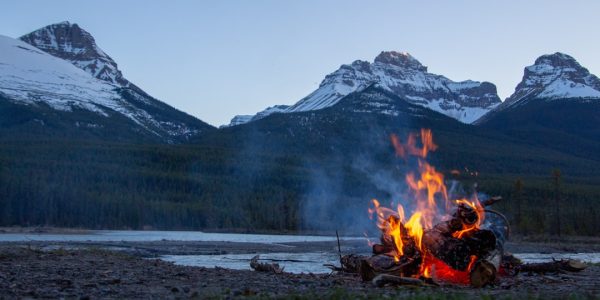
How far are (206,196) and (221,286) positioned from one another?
155 meters

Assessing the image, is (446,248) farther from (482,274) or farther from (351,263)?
(351,263)

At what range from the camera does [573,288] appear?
19.3m

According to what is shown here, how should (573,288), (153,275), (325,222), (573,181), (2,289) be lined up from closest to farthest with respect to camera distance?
(2,289) → (573,288) → (153,275) → (325,222) → (573,181)

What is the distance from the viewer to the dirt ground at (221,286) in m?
16.4

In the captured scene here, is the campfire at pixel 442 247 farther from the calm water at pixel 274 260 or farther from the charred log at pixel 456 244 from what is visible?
the calm water at pixel 274 260

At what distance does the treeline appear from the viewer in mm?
131750

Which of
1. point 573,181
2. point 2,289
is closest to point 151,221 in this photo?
point 573,181

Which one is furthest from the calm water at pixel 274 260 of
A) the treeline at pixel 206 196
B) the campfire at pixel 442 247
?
the treeline at pixel 206 196

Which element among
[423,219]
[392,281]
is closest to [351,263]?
[423,219]

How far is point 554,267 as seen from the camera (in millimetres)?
25297

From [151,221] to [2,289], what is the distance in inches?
4984

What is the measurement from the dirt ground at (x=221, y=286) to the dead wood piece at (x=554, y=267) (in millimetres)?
729

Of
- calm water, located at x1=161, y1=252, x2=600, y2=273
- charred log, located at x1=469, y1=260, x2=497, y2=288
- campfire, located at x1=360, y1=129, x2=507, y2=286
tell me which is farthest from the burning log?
calm water, located at x1=161, y1=252, x2=600, y2=273

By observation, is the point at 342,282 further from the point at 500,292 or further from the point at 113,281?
the point at 113,281
